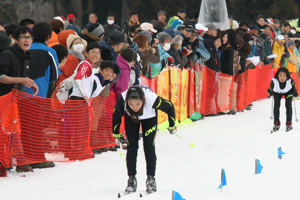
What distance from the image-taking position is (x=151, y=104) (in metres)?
7.18

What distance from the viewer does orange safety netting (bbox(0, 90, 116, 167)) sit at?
26.0ft

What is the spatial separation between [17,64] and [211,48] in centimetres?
799

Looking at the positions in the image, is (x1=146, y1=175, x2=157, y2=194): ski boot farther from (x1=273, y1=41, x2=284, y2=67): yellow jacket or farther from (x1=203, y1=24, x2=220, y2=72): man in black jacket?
(x1=273, y1=41, x2=284, y2=67): yellow jacket

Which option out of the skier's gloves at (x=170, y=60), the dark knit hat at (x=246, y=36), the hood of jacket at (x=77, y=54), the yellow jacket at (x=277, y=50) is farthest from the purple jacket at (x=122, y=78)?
the yellow jacket at (x=277, y=50)

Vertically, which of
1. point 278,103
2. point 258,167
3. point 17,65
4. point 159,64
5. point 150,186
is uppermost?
point 17,65

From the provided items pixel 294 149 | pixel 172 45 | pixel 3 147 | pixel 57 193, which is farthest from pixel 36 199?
pixel 172 45

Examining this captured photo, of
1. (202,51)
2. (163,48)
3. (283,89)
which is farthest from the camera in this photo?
(202,51)

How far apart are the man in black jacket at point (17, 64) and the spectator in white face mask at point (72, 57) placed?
1.54 m

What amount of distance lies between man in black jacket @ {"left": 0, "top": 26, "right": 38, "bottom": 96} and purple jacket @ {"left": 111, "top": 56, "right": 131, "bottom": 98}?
2.64 metres

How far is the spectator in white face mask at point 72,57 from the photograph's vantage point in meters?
9.81

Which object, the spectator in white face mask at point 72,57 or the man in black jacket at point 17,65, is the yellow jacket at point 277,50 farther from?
the man in black jacket at point 17,65

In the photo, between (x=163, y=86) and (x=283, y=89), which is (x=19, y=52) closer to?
(x=163, y=86)

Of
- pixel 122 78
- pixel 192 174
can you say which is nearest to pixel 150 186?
pixel 192 174

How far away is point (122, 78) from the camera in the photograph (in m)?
10.7
